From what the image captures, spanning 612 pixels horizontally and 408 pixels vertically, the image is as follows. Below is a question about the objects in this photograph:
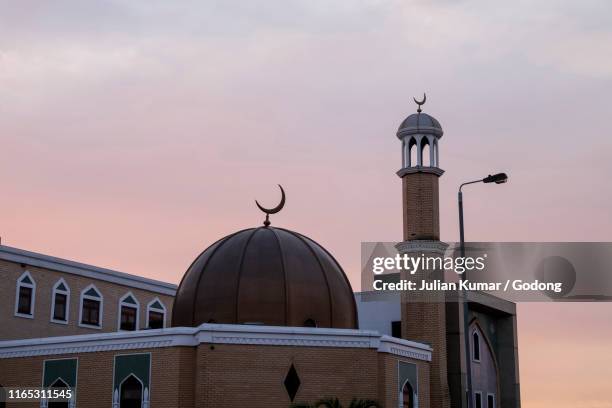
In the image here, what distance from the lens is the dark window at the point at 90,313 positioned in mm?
36312

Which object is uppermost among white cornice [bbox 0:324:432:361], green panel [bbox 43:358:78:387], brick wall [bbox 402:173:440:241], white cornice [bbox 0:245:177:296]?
brick wall [bbox 402:173:440:241]

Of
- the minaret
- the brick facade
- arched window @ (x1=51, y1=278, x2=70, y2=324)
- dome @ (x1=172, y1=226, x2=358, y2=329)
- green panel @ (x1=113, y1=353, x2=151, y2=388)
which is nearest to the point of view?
the brick facade

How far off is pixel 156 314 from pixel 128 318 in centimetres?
173

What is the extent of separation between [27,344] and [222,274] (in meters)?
6.14

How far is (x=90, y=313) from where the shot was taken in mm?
36469

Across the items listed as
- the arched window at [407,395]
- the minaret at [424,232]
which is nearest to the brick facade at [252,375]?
the arched window at [407,395]

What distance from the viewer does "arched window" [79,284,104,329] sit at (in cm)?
3625

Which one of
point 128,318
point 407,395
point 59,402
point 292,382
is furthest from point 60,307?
point 407,395

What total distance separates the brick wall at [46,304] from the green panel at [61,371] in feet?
19.1

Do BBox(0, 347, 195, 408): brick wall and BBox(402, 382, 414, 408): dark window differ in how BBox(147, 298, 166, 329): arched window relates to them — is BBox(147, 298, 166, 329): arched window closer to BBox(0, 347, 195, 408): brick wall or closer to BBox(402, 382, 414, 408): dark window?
BBox(0, 347, 195, 408): brick wall

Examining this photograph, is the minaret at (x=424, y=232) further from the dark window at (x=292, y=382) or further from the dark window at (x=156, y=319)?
the dark window at (x=156, y=319)

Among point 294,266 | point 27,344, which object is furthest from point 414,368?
point 27,344

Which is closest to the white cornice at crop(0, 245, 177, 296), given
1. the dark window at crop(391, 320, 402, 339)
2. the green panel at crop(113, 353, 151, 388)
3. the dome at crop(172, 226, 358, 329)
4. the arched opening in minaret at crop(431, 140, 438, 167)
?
the dome at crop(172, 226, 358, 329)

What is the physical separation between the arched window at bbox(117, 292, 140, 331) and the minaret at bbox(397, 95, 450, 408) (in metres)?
11.5
